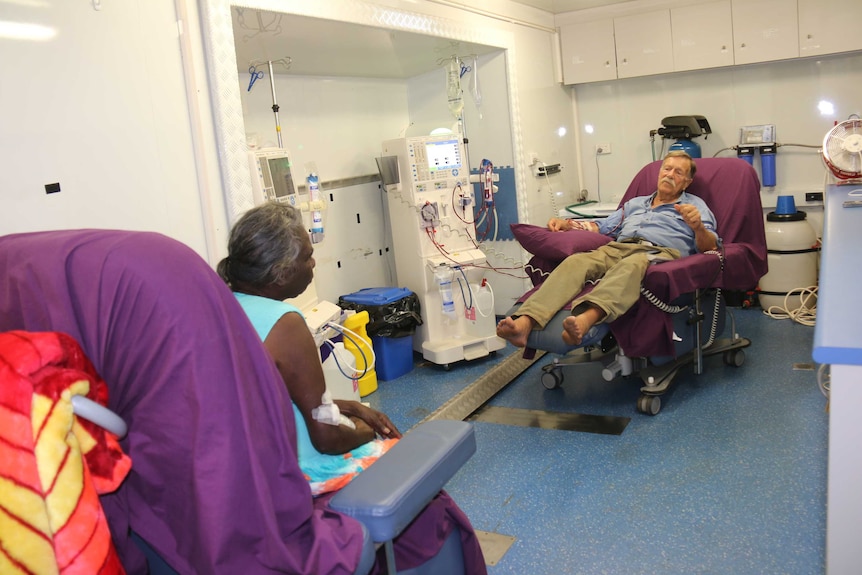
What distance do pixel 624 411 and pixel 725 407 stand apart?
1.57 ft

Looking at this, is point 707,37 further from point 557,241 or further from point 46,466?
point 46,466

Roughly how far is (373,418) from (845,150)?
3.21 metres

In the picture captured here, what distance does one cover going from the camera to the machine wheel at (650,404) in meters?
3.50

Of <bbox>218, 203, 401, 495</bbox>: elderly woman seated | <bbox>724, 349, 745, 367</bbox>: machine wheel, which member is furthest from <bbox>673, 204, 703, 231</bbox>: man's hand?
<bbox>218, 203, 401, 495</bbox>: elderly woman seated

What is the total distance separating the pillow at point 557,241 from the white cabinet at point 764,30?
208cm

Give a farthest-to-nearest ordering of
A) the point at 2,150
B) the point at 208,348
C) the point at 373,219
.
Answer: the point at 373,219 → the point at 2,150 → the point at 208,348

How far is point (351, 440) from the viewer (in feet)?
6.14

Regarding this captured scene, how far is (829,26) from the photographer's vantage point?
4.73 meters

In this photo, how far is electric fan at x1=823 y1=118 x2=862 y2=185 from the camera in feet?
12.3

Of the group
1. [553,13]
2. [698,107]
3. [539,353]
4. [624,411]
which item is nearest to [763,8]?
[698,107]

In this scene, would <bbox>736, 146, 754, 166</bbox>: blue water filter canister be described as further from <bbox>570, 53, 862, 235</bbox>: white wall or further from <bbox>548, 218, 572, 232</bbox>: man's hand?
<bbox>548, 218, 572, 232</bbox>: man's hand

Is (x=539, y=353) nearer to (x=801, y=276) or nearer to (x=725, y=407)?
(x=725, y=407)

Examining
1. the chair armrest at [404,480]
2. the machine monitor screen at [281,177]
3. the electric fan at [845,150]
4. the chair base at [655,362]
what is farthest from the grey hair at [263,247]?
the electric fan at [845,150]

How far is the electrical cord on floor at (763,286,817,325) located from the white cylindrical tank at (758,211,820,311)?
0.8 inches
